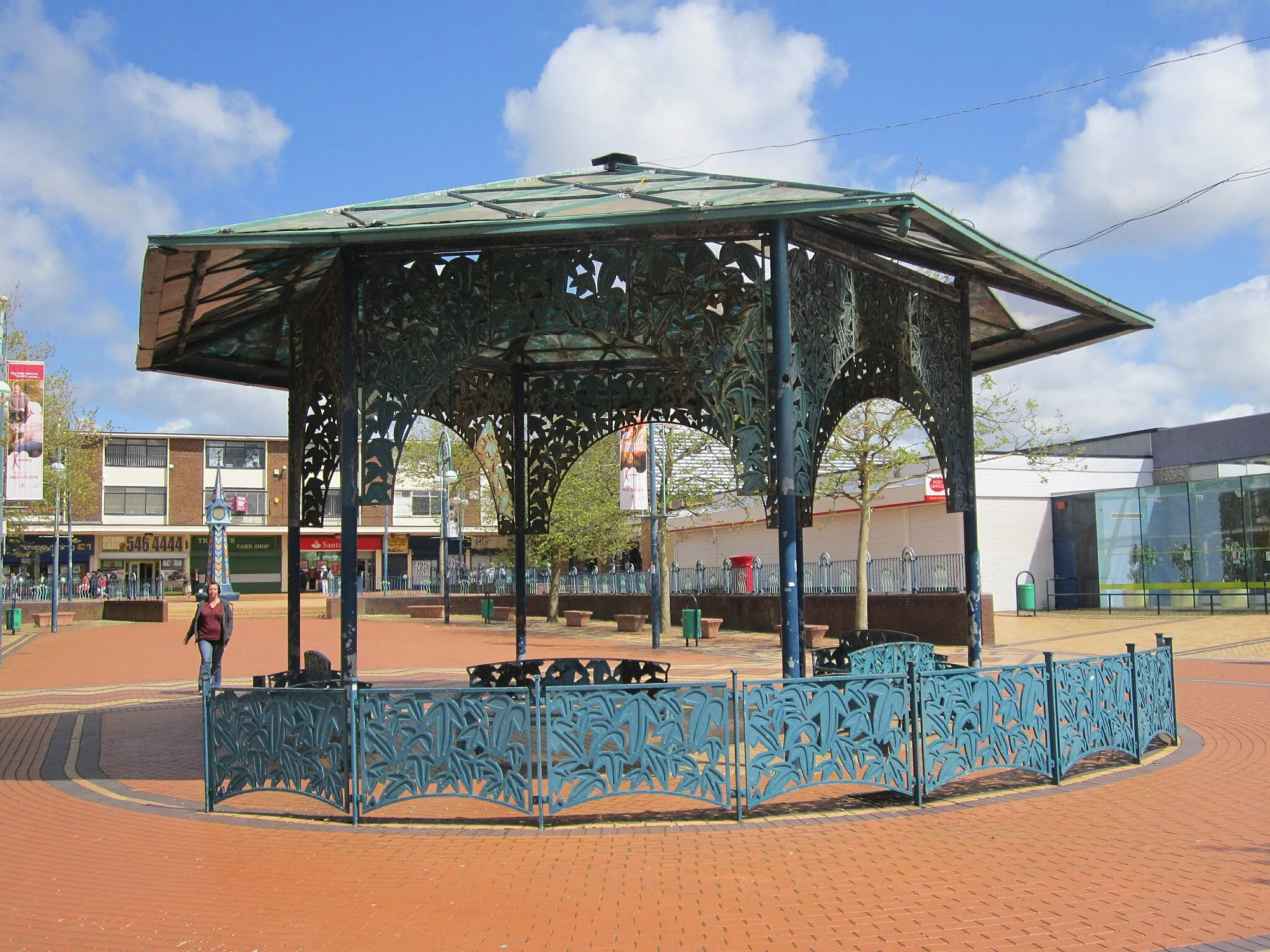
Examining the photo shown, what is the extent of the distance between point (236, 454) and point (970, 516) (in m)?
58.5

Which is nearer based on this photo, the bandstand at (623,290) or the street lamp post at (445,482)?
the bandstand at (623,290)

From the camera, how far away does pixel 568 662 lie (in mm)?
11562

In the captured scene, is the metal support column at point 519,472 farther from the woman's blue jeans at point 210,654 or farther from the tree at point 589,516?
the tree at point 589,516

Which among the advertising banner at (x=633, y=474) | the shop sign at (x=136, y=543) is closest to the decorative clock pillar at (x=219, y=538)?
the advertising banner at (x=633, y=474)

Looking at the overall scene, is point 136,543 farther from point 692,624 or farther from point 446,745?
point 446,745

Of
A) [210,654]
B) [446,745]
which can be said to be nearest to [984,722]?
Result: [446,745]

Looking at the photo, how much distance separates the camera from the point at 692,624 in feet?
86.5

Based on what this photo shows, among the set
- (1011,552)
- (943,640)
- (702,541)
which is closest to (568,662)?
(943,640)

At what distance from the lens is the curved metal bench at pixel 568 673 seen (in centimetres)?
1072

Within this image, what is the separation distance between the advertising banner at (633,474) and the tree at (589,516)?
7532mm

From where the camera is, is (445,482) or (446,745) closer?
(446,745)

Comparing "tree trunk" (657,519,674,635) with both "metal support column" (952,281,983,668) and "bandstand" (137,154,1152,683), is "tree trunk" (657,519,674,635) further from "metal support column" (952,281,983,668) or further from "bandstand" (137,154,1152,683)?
"bandstand" (137,154,1152,683)

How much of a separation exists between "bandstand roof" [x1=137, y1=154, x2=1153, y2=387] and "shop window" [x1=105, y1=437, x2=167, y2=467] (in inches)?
2125

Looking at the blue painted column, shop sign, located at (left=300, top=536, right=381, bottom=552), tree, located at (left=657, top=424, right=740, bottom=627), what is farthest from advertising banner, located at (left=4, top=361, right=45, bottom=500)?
shop sign, located at (left=300, top=536, right=381, bottom=552)
